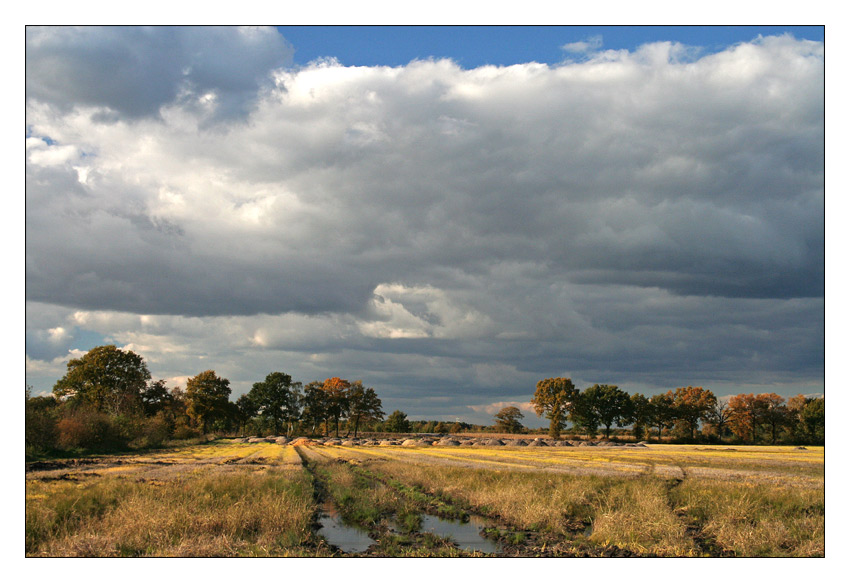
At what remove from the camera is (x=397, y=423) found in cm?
15900

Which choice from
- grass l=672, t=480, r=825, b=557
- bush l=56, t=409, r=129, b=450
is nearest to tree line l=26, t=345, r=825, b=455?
bush l=56, t=409, r=129, b=450

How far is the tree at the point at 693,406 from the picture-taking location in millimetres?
126562

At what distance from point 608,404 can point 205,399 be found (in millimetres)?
97605

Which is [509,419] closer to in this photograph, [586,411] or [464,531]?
[586,411]

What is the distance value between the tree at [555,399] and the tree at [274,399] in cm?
6112

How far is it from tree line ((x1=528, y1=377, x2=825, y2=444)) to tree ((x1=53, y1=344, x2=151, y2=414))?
88935 mm

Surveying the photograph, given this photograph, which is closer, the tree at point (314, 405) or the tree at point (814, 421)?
the tree at point (814, 421)

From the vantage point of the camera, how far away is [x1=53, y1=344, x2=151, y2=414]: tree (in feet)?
275

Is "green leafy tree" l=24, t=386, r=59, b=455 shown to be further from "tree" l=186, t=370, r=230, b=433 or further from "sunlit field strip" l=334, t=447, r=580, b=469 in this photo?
"tree" l=186, t=370, r=230, b=433

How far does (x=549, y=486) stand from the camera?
105 feet

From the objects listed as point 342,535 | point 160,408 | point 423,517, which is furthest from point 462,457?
point 160,408

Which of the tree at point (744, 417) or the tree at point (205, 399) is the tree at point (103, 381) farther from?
the tree at point (744, 417)

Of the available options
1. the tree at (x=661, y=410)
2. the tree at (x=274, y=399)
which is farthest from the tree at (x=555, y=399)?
the tree at (x=274, y=399)

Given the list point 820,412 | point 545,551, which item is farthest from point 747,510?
point 820,412
